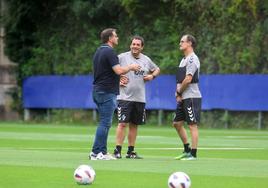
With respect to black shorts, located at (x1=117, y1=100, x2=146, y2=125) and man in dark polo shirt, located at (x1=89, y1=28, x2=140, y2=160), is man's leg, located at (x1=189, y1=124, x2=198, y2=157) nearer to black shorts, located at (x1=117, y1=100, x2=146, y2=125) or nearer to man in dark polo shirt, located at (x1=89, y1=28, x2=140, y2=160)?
black shorts, located at (x1=117, y1=100, x2=146, y2=125)

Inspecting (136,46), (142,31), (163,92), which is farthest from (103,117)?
(142,31)

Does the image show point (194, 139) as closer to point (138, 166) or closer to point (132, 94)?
point (132, 94)

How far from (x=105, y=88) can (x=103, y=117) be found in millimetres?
499

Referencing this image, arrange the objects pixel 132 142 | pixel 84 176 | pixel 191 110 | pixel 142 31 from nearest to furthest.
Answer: pixel 84 176, pixel 191 110, pixel 132 142, pixel 142 31

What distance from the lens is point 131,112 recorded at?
1762cm

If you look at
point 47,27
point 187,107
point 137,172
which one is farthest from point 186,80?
point 47,27

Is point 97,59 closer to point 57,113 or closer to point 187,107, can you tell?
point 187,107

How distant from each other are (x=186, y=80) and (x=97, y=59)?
1618 millimetres

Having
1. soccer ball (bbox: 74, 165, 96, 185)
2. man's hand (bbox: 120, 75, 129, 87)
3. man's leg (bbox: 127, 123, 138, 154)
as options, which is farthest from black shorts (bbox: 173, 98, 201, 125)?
soccer ball (bbox: 74, 165, 96, 185)

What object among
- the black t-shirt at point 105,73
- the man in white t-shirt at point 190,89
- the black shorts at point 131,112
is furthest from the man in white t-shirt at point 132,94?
the black t-shirt at point 105,73

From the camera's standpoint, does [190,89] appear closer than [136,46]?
→ Yes

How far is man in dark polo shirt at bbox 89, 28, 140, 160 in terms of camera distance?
16391 mm

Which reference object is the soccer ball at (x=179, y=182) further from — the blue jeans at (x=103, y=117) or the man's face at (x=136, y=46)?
the man's face at (x=136, y=46)

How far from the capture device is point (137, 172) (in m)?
13.7
